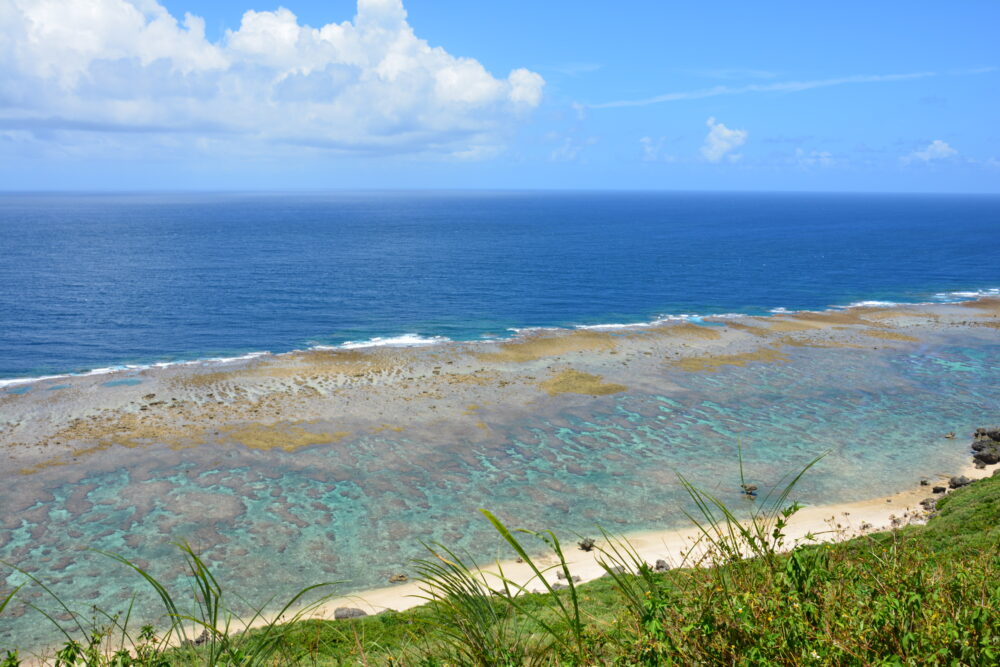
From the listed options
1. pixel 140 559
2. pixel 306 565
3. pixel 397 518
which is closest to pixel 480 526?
pixel 397 518

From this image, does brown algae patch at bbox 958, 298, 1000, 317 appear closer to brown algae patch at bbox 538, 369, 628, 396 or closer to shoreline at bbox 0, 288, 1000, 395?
shoreline at bbox 0, 288, 1000, 395

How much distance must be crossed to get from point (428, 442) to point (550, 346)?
24196 millimetres

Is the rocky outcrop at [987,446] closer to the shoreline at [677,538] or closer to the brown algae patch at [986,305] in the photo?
the shoreline at [677,538]

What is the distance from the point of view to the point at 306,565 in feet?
93.7

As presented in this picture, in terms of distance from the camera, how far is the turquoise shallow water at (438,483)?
2883 centimetres

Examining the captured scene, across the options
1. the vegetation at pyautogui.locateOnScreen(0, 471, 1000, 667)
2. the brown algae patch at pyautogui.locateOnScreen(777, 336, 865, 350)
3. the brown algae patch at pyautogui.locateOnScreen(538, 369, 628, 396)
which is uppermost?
the vegetation at pyautogui.locateOnScreen(0, 471, 1000, 667)

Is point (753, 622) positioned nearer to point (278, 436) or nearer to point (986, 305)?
point (278, 436)

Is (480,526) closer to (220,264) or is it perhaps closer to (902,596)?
(902,596)

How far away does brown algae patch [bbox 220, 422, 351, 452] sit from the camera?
4075 centimetres

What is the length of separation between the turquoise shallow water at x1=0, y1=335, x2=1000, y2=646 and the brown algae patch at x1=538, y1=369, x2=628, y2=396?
192cm

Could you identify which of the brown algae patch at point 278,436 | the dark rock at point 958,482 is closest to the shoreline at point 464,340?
the brown algae patch at point 278,436

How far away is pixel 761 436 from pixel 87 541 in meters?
40.7

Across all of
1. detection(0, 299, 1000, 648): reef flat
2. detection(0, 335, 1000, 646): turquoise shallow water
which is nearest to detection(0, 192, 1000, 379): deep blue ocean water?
detection(0, 299, 1000, 648): reef flat

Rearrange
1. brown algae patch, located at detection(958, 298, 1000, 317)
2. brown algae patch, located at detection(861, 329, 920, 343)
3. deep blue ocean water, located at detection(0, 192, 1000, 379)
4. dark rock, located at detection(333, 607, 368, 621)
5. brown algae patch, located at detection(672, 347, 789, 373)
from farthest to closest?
brown algae patch, located at detection(958, 298, 1000, 317), brown algae patch, located at detection(861, 329, 920, 343), deep blue ocean water, located at detection(0, 192, 1000, 379), brown algae patch, located at detection(672, 347, 789, 373), dark rock, located at detection(333, 607, 368, 621)
